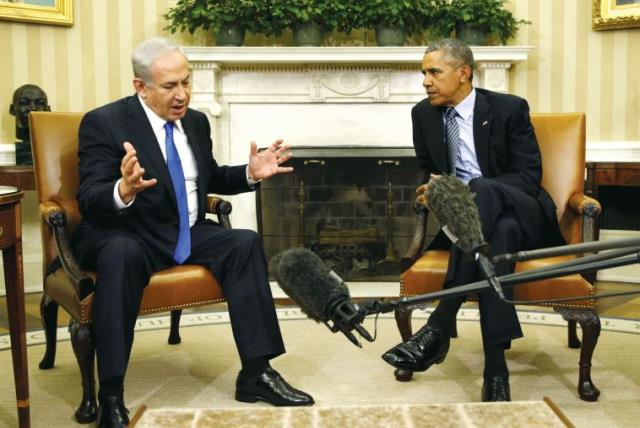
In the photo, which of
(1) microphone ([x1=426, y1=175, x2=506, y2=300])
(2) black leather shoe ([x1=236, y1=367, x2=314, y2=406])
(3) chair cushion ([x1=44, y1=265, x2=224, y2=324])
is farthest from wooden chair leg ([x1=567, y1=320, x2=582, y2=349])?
(1) microphone ([x1=426, y1=175, x2=506, y2=300])

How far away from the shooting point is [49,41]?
542 cm

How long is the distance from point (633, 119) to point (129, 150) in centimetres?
395

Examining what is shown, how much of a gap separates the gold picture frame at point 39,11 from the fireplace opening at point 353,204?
5.67 ft

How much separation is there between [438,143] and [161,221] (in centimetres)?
121

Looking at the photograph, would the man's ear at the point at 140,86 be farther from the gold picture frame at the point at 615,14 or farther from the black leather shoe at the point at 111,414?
the gold picture frame at the point at 615,14

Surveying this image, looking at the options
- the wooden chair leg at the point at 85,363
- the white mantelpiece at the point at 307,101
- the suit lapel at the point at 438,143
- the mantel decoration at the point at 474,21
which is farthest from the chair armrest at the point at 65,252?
the mantel decoration at the point at 474,21

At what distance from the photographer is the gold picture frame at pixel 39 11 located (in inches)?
205

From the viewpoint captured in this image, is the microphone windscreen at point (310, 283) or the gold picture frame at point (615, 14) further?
the gold picture frame at point (615, 14)

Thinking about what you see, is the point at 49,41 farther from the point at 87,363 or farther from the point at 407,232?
the point at 87,363

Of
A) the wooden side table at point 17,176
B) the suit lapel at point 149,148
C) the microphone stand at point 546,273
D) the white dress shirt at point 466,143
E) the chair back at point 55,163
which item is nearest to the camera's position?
the microphone stand at point 546,273

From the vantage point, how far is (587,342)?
9.77 ft

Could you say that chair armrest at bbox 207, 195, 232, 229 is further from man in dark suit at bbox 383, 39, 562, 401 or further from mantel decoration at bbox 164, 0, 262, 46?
mantel decoration at bbox 164, 0, 262, 46

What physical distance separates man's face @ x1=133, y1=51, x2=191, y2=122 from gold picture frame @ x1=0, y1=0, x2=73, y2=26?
259 cm

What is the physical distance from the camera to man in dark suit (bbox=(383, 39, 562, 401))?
2930 mm
